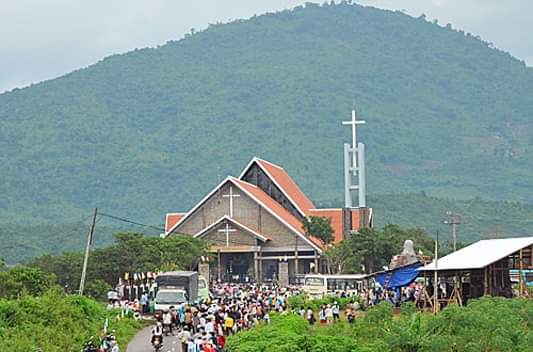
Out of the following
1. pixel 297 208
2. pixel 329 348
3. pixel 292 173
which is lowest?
pixel 329 348

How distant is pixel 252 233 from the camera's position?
72938mm

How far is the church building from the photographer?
239ft

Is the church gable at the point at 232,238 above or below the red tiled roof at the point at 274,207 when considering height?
below

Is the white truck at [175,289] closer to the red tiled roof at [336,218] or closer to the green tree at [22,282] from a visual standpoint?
the green tree at [22,282]

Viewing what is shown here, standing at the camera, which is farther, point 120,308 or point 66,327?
point 120,308

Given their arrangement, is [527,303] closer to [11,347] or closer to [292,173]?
[11,347]

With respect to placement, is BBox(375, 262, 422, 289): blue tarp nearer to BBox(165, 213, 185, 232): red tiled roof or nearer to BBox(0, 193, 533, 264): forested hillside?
BBox(165, 213, 185, 232): red tiled roof

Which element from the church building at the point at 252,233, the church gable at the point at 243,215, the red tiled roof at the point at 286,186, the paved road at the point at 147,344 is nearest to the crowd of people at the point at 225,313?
the paved road at the point at 147,344

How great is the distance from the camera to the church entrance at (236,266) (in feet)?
241

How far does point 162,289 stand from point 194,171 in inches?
5412

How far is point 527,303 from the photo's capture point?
32.7 meters

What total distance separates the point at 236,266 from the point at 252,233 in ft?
11.3

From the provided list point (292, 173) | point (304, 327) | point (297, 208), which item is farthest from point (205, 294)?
point (292, 173)

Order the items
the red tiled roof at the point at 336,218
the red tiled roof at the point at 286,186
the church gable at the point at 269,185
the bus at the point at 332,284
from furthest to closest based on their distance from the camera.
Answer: the red tiled roof at the point at 286,186 < the church gable at the point at 269,185 < the red tiled roof at the point at 336,218 < the bus at the point at 332,284
